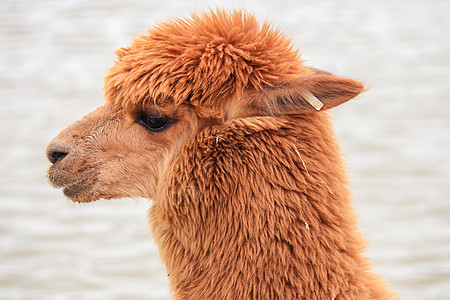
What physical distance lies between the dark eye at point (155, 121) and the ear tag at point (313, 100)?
1.84 ft

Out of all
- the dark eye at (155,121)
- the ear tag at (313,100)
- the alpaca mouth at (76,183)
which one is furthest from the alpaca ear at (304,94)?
the alpaca mouth at (76,183)

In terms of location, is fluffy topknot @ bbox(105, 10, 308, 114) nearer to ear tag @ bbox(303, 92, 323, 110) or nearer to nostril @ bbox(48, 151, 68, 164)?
ear tag @ bbox(303, 92, 323, 110)

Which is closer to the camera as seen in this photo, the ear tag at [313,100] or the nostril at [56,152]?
the ear tag at [313,100]

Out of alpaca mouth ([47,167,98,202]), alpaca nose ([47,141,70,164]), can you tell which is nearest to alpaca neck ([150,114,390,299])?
alpaca mouth ([47,167,98,202])

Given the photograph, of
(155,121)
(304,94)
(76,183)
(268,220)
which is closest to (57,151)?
(76,183)

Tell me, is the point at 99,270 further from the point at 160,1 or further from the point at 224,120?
the point at 160,1

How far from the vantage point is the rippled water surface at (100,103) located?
547 centimetres

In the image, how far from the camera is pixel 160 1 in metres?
11.4

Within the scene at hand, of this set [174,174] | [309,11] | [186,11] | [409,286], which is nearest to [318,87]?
[174,174]

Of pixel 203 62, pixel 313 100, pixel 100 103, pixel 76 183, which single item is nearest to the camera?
pixel 313 100

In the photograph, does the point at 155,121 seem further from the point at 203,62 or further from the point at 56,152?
the point at 56,152

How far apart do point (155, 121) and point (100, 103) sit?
18.4 feet

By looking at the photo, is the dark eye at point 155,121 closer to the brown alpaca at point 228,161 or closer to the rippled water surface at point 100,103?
the brown alpaca at point 228,161

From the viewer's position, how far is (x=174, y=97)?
244 cm
